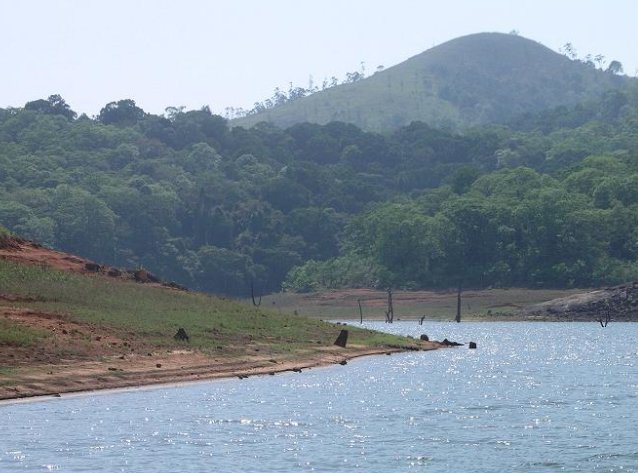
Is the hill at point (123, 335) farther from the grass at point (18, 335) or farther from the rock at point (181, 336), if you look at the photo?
the rock at point (181, 336)

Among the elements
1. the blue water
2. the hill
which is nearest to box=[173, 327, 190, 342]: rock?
the hill

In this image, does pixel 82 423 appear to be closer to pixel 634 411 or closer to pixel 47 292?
pixel 634 411

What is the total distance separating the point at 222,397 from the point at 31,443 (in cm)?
1746

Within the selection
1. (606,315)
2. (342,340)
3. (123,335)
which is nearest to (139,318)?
(123,335)

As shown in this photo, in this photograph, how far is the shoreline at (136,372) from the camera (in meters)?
60.1

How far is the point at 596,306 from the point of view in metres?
186

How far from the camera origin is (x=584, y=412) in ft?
196

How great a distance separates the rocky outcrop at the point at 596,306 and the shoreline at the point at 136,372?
342ft

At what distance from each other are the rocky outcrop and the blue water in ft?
332

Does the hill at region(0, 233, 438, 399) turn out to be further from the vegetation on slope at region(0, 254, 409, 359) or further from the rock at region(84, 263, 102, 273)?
the rock at region(84, 263, 102, 273)

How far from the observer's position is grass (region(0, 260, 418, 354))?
80188mm

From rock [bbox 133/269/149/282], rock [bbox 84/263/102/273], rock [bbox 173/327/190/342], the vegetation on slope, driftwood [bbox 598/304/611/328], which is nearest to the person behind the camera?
the vegetation on slope

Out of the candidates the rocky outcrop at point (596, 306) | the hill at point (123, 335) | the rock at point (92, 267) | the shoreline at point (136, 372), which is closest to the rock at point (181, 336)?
the hill at point (123, 335)

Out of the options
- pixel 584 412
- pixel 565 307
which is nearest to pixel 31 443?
pixel 584 412
